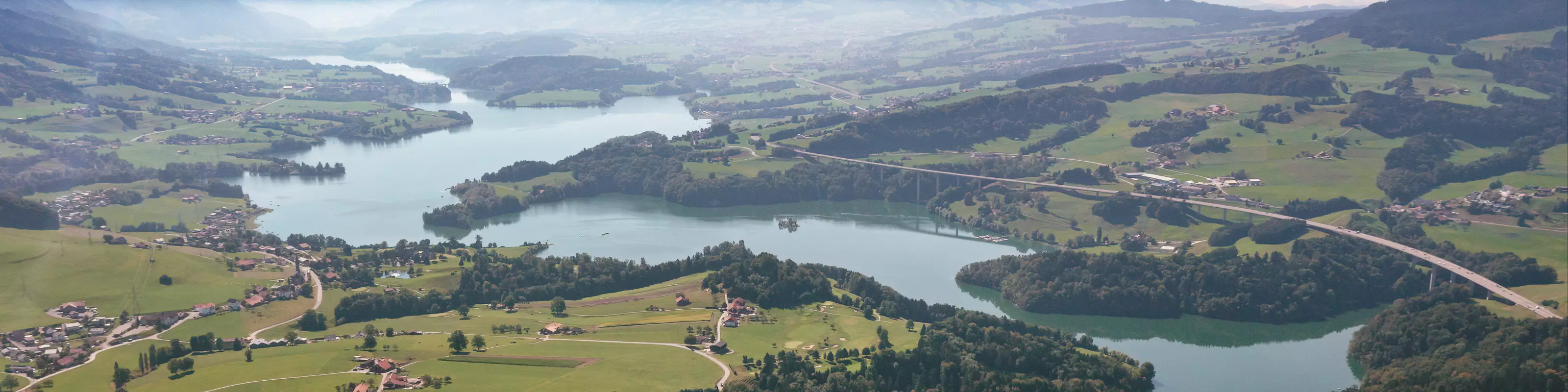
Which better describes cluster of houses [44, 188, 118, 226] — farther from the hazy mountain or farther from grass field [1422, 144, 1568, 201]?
the hazy mountain

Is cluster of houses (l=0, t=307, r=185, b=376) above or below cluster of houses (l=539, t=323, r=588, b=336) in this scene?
above

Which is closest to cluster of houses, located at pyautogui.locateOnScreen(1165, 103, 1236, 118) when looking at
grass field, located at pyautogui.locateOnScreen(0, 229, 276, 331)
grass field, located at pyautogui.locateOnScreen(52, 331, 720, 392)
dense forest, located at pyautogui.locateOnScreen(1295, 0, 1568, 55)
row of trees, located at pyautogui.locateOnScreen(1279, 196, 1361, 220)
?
row of trees, located at pyautogui.locateOnScreen(1279, 196, 1361, 220)

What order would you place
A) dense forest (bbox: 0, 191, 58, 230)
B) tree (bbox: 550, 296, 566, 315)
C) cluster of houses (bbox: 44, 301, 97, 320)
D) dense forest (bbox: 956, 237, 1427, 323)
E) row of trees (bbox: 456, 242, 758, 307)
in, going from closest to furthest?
cluster of houses (bbox: 44, 301, 97, 320)
tree (bbox: 550, 296, 566, 315)
dense forest (bbox: 956, 237, 1427, 323)
row of trees (bbox: 456, 242, 758, 307)
dense forest (bbox: 0, 191, 58, 230)

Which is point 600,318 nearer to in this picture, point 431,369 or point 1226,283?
point 431,369

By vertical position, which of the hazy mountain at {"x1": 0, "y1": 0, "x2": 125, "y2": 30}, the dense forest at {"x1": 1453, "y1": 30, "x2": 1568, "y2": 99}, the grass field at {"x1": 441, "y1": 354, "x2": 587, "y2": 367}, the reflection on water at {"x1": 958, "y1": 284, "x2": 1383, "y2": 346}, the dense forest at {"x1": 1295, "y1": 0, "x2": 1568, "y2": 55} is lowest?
the reflection on water at {"x1": 958, "y1": 284, "x2": 1383, "y2": 346}

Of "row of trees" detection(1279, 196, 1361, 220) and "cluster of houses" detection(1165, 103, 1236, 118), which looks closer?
"row of trees" detection(1279, 196, 1361, 220)

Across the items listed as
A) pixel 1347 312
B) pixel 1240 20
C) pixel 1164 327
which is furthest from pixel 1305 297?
pixel 1240 20

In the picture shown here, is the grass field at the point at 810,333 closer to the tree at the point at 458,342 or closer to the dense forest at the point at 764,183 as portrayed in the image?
the tree at the point at 458,342
